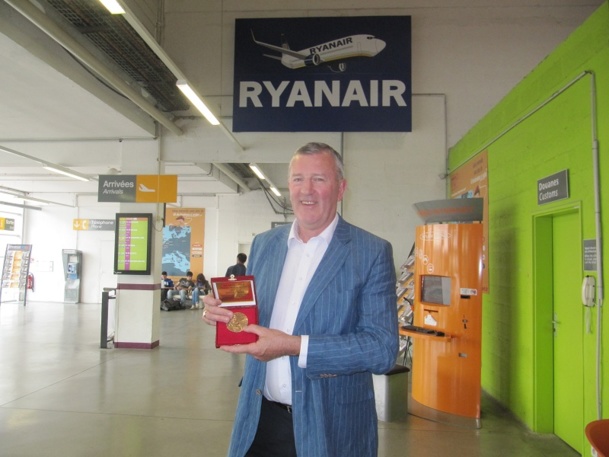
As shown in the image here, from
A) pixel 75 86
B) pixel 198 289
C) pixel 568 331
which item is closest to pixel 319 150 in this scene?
pixel 568 331

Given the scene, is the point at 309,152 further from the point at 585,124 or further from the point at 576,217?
the point at 576,217

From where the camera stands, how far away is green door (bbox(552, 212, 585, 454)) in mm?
3486

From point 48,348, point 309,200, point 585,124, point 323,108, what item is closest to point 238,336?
point 309,200

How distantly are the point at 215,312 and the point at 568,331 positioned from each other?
11.5 feet

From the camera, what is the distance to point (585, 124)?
321cm

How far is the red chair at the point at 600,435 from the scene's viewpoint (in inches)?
55.7

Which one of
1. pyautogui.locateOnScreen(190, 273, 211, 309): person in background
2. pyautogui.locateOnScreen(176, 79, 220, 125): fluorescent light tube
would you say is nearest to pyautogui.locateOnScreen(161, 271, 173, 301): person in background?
pyautogui.locateOnScreen(190, 273, 211, 309): person in background

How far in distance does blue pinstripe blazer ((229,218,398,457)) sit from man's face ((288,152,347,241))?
86 millimetres

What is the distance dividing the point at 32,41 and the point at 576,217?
5.52 meters

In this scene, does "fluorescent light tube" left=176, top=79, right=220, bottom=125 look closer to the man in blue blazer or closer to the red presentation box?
the man in blue blazer

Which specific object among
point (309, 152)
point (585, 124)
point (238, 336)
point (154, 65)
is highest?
point (154, 65)

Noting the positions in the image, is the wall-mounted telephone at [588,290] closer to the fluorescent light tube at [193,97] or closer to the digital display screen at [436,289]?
the digital display screen at [436,289]

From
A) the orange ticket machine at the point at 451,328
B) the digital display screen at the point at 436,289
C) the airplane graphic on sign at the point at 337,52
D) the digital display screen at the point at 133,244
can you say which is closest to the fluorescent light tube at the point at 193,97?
the airplane graphic on sign at the point at 337,52

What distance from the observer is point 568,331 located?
369 centimetres
